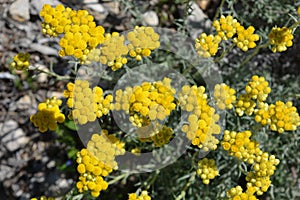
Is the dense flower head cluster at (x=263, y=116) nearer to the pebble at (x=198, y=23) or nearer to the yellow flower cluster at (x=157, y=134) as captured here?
the yellow flower cluster at (x=157, y=134)

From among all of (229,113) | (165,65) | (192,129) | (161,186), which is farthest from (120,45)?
(161,186)

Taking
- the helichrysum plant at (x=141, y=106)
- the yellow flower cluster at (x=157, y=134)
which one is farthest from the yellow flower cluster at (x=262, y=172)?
the yellow flower cluster at (x=157, y=134)

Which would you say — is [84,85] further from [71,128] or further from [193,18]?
[193,18]

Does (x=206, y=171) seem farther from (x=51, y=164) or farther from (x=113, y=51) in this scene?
(x=51, y=164)

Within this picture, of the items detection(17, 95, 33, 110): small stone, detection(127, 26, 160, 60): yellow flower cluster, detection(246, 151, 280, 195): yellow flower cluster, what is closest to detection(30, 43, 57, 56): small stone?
detection(17, 95, 33, 110): small stone

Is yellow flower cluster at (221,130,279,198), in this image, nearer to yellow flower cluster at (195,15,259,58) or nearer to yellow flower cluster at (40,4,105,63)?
yellow flower cluster at (195,15,259,58)

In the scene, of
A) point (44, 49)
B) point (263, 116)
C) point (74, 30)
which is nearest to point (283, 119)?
point (263, 116)
